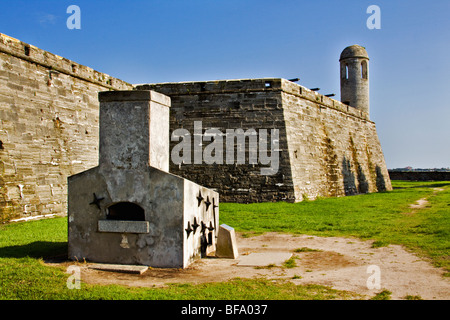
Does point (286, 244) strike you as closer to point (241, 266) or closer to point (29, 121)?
point (241, 266)

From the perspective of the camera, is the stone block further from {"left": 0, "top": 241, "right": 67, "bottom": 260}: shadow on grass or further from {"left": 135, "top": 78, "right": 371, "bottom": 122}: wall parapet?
{"left": 135, "top": 78, "right": 371, "bottom": 122}: wall parapet

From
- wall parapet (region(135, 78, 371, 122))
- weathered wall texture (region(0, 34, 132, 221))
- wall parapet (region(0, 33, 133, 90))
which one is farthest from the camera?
wall parapet (region(135, 78, 371, 122))

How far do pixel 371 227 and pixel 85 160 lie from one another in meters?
8.36

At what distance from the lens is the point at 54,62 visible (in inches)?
456

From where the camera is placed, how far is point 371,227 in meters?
9.31

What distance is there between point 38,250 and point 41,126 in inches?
210

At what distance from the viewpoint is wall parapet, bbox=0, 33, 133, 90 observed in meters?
10.2

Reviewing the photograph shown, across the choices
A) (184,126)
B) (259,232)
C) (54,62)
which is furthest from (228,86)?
(259,232)

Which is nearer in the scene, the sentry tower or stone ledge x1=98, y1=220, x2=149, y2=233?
stone ledge x1=98, y1=220, x2=149, y2=233

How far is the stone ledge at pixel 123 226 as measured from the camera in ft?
19.3

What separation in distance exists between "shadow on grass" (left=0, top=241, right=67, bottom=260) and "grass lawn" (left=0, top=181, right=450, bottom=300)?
1cm

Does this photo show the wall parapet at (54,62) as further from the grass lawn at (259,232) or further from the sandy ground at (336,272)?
the sandy ground at (336,272)

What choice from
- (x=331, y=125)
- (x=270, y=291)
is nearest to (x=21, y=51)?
(x=270, y=291)

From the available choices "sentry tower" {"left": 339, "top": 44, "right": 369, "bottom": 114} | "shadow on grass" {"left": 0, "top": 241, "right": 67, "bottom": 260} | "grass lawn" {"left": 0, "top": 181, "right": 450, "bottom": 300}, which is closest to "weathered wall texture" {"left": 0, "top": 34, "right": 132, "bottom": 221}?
"grass lawn" {"left": 0, "top": 181, "right": 450, "bottom": 300}
